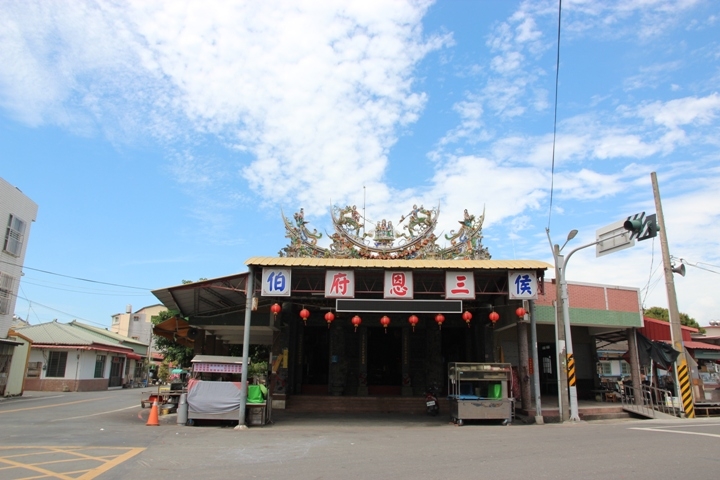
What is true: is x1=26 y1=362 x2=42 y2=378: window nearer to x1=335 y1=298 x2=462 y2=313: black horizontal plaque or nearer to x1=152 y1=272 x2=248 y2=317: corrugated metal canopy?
x1=152 y1=272 x2=248 y2=317: corrugated metal canopy

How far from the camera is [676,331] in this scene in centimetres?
1906

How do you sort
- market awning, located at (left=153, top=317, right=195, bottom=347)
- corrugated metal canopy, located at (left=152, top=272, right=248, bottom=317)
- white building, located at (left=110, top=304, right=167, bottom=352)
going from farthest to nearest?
white building, located at (left=110, top=304, right=167, bottom=352) < market awning, located at (left=153, top=317, right=195, bottom=347) < corrugated metal canopy, located at (left=152, top=272, right=248, bottom=317)

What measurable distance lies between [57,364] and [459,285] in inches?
1254

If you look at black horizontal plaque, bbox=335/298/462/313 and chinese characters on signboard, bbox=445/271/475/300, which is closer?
black horizontal plaque, bbox=335/298/462/313

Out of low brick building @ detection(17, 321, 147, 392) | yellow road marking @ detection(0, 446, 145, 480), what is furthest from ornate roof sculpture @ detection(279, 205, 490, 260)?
low brick building @ detection(17, 321, 147, 392)

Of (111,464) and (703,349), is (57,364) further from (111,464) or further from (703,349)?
(703,349)

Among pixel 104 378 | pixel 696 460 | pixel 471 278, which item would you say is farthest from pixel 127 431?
pixel 104 378

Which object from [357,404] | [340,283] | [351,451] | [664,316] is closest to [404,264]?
[340,283]

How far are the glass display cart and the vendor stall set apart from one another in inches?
236

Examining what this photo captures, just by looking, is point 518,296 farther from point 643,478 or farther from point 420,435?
point 643,478

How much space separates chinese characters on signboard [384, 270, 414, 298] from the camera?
16.2 meters

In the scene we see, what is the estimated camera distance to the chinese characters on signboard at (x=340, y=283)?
16.1 meters

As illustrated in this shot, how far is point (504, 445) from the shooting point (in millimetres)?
11281

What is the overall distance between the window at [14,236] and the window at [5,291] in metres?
1.25
